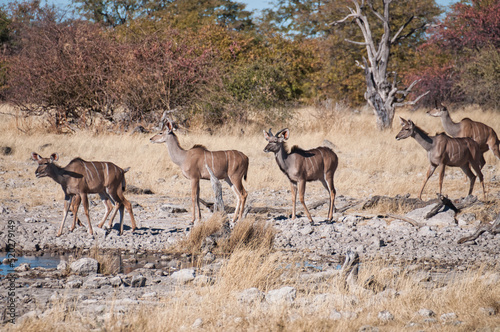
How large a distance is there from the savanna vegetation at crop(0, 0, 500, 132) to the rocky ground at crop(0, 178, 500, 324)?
27.3 ft

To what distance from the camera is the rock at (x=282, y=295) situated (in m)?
5.36

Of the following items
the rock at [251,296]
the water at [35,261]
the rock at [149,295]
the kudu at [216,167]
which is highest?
the kudu at [216,167]

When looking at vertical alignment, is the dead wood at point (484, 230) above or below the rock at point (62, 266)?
above

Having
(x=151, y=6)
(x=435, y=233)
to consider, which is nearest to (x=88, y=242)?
(x=435, y=233)

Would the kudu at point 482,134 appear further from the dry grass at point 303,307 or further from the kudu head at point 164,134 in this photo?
the dry grass at point 303,307

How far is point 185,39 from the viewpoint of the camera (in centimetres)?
1995

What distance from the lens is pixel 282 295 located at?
545cm

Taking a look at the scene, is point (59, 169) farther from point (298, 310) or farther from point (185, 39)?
point (185, 39)

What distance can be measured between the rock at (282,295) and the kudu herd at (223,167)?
345 cm

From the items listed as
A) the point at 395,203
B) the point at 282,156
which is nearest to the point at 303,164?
the point at 282,156

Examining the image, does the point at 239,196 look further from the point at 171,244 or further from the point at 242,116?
the point at 242,116

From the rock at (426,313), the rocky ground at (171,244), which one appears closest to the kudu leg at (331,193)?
the rocky ground at (171,244)

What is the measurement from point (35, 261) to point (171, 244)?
1690mm

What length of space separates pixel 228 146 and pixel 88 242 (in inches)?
319
